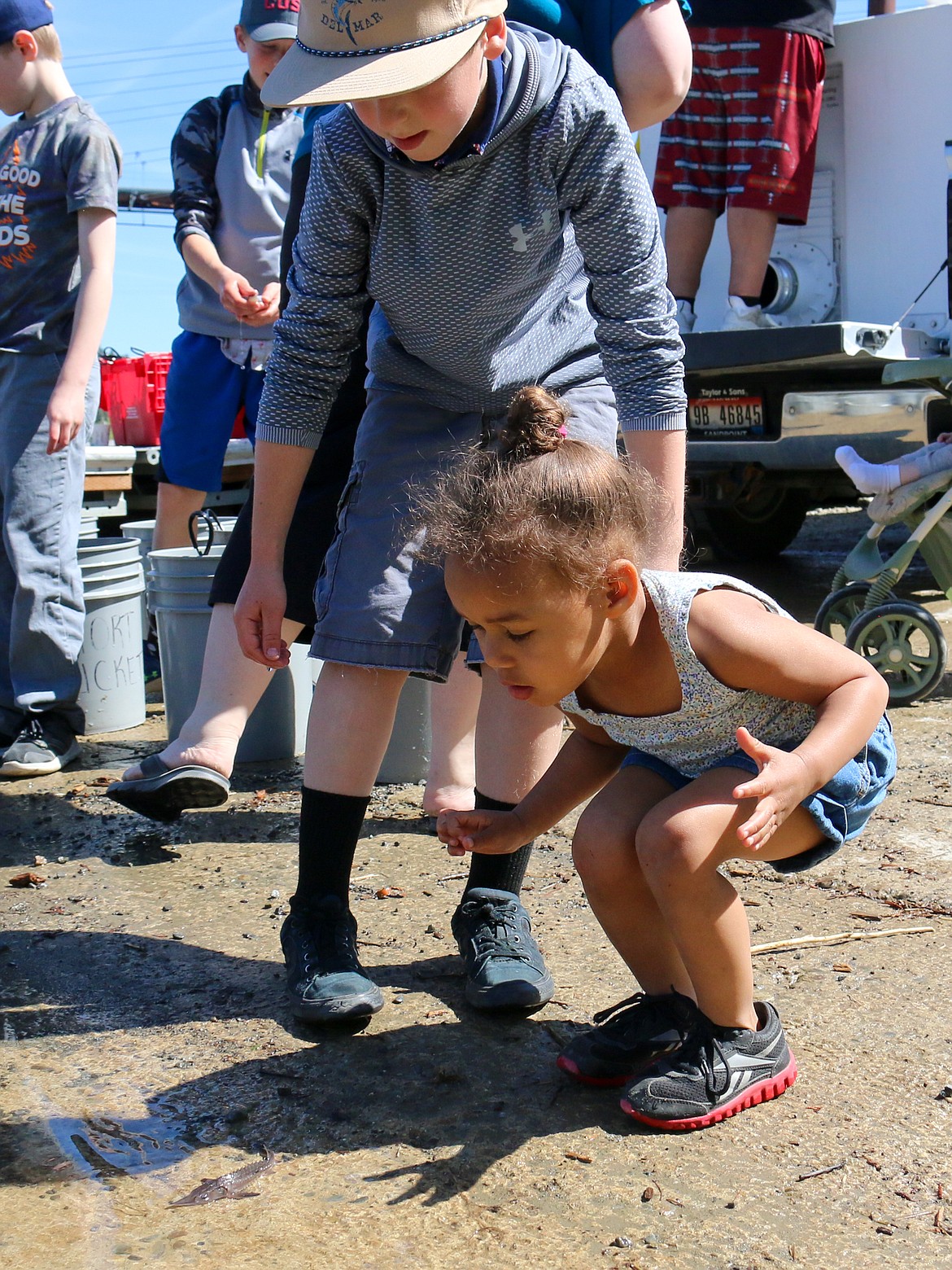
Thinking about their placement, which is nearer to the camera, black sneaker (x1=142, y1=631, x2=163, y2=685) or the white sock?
the white sock

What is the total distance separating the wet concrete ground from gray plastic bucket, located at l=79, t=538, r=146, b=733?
4.05 feet

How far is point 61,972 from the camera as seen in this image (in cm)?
261

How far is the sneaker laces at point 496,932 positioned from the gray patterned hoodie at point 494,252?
2.97 ft

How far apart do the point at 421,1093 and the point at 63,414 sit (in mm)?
2404

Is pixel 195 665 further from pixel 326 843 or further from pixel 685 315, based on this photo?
pixel 685 315

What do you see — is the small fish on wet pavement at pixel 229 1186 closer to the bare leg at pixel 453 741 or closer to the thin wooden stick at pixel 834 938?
the thin wooden stick at pixel 834 938

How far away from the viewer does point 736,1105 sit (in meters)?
2.02

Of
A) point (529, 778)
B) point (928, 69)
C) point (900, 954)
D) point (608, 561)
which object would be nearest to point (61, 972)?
point (529, 778)

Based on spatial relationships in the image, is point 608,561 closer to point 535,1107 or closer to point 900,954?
point 535,1107

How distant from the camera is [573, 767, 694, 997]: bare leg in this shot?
2105 millimetres

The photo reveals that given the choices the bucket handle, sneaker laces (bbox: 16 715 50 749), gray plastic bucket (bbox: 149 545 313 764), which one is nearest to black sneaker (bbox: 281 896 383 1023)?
gray plastic bucket (bbox: 149 545 313 764)

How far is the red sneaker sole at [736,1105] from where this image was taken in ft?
6.51

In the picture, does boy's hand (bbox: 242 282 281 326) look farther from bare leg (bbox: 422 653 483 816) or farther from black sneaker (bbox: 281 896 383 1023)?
black sneaker (bbox: 281 896 383 1023)

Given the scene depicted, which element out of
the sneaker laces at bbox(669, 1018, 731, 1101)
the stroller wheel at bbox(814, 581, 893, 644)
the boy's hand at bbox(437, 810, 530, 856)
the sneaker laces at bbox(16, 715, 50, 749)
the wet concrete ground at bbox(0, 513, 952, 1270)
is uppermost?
the stroller wheel at bbox(814, 581, 893, 644)
